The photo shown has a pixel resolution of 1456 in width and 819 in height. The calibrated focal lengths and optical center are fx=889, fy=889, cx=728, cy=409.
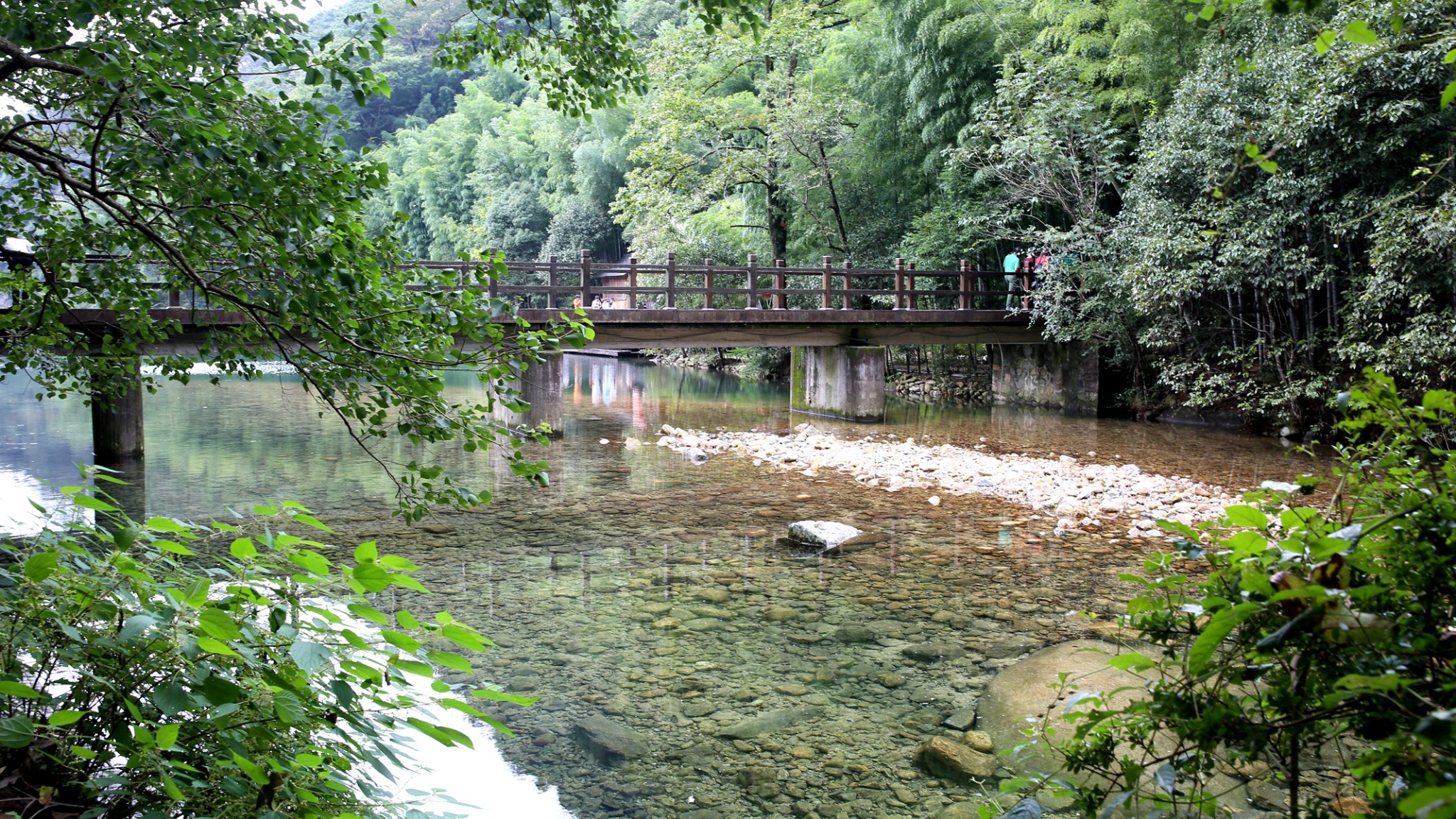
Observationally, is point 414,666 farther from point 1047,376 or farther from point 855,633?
point 1047,376

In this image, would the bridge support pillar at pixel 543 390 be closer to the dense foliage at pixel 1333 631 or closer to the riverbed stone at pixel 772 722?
the riverbed stone at pixel 772 722

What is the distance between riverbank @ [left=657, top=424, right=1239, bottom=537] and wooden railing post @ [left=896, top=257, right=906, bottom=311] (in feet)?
11.6

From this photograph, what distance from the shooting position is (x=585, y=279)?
14367 millimetres

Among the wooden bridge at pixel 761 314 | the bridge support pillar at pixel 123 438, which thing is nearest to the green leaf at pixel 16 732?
the bridge support pillar at pixel 123 438

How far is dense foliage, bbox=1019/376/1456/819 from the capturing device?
1040mm

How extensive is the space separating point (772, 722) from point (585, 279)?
11.0 m

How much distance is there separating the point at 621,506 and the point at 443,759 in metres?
5.39

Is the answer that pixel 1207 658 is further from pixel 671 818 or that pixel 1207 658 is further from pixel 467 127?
pixel 467 127

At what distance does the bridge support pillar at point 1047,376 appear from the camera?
17.9 metres

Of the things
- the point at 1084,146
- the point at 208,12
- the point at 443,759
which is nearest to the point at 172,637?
the point at 208,12

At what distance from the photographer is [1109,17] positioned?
619 inches

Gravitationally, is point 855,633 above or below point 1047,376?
below

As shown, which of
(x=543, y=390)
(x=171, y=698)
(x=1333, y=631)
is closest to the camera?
(x=1333, y=631)

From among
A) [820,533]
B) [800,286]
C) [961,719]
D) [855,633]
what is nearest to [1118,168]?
[800,286]
